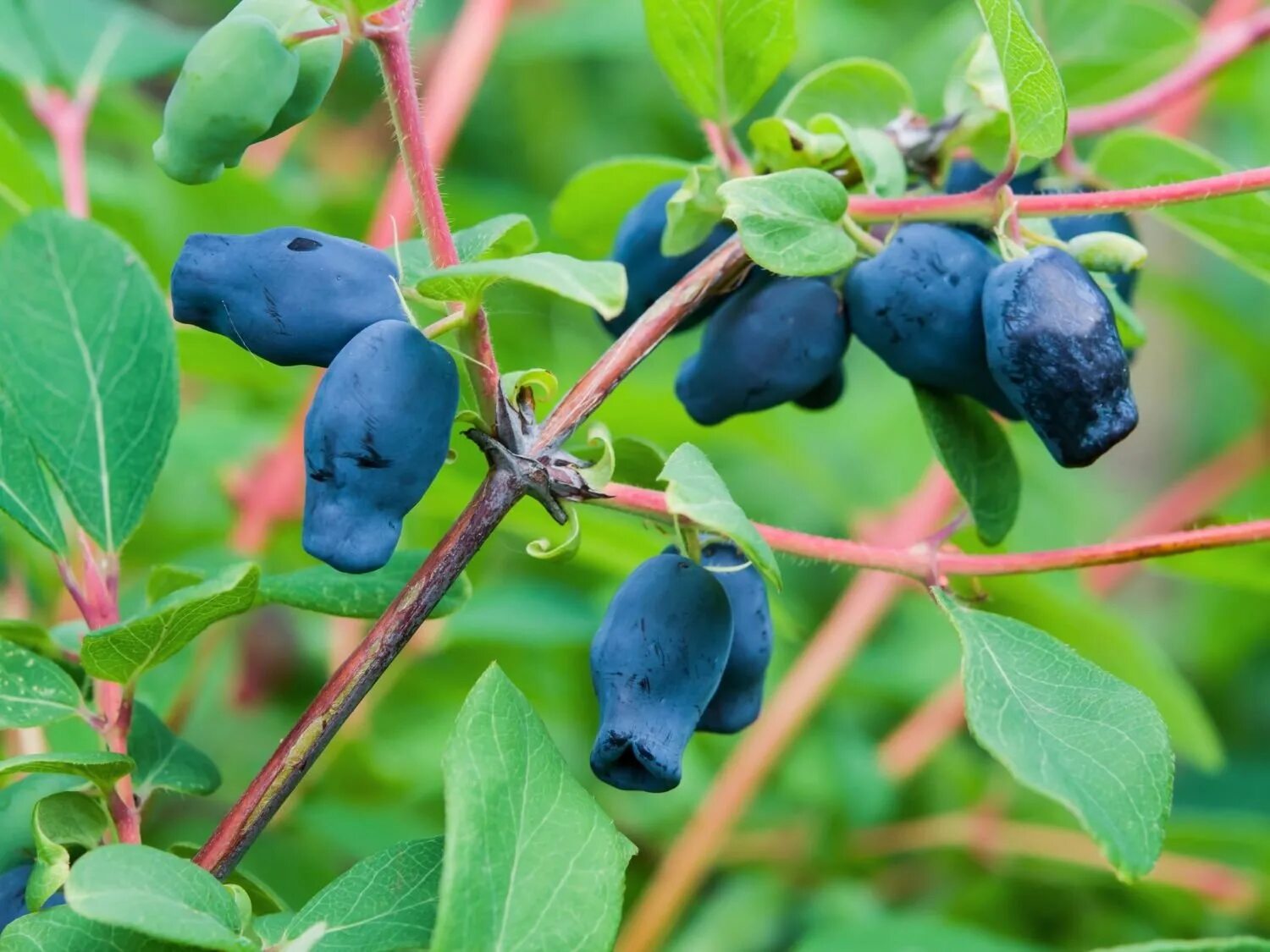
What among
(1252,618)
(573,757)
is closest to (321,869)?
(573,757)

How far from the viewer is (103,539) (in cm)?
62

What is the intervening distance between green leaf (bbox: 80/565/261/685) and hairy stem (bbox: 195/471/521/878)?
5cm

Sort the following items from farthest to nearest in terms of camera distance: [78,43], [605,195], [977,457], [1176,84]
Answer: [78,43]
[1176,84]
[605,195]
[977,457]

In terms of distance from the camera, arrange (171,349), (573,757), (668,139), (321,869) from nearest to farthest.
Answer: (171,349) < (321,869) < (573,757) < (668,139)

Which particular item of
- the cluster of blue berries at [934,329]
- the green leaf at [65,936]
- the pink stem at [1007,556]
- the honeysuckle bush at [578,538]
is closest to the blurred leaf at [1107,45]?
the honeysuckle bush at [578,538]

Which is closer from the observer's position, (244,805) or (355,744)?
(244,805)

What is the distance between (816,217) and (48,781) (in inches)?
15.3

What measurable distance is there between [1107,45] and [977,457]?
1.54ft

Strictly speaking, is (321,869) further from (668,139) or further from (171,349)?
(668,139)

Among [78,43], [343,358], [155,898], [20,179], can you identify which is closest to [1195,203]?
[343,358]

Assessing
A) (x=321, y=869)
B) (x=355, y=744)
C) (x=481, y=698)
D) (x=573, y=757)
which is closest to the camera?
(x=481, y=698)

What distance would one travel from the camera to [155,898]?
445mm

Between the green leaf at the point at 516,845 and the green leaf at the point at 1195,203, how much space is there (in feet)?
1.20

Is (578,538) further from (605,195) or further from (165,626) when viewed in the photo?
(605,195)
